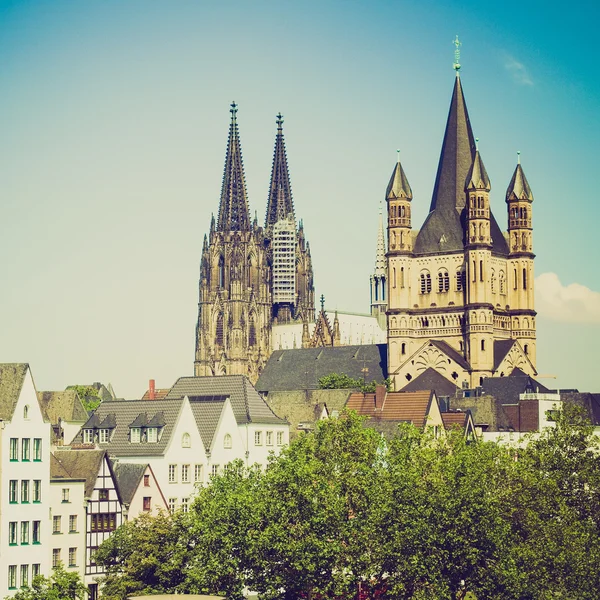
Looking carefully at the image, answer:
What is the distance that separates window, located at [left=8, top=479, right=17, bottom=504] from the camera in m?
94.7

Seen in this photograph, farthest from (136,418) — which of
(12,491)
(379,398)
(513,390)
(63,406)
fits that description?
(513,390)

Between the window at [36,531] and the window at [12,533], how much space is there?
4.41ft

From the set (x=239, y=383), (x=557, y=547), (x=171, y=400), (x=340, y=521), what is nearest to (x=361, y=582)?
(x=340, y=521)

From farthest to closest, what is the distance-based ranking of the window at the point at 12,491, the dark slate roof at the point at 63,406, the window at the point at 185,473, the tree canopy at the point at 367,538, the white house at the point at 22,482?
the dark slate roof at the point at 63,406, the window at the point at 185,473, the window at the point at 12,491, the white house at the point at 22,482, the tree canopy at the point at 367,538

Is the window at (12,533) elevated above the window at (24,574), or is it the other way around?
the window at (12,533)

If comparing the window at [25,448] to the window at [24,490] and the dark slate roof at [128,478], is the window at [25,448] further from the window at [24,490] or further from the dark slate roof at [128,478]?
the dark slate roof at [128,478]

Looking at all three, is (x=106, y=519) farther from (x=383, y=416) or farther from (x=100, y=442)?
(x=383, y=416)

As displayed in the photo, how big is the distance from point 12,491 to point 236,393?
98.9ft

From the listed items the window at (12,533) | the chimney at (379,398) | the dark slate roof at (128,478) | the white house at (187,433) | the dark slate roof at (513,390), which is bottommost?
the window at (12,533)

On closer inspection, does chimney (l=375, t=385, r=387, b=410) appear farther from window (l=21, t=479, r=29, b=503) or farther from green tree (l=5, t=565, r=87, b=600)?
green tree (l=5, t=565, r=87, b=600)

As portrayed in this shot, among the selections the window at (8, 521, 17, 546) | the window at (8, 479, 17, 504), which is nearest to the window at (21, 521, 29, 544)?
the window at (8, 521, 17, 546)

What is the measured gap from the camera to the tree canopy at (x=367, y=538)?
89938mm

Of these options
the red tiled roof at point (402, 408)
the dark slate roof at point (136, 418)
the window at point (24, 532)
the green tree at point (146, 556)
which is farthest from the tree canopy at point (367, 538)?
the red tiled roof at point (402, 408)

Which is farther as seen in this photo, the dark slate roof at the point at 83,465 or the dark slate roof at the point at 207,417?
the dark slate roof at the point at 207,417
